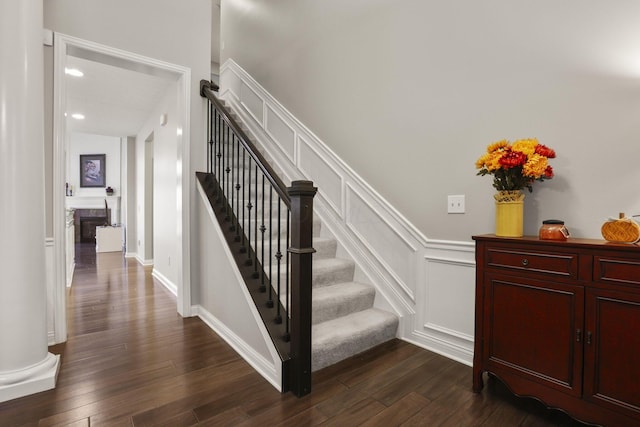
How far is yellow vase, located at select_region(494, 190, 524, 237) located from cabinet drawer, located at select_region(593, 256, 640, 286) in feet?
1.30

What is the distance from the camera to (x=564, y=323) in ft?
4.89

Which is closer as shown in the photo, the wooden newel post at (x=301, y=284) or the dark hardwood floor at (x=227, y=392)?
the dark hardwood floor at (x=227, y=392)

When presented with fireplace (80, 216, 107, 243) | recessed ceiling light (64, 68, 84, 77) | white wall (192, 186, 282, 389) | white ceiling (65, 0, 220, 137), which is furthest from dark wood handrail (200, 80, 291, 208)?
fireplace (80, 216, 107, 243)

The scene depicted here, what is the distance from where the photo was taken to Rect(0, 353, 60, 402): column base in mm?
1700

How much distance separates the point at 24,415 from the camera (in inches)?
62.0

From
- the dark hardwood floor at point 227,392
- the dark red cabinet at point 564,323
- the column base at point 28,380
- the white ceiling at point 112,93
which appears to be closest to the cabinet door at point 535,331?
the dark red cabinet at point 564,323

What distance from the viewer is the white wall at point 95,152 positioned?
873 cm

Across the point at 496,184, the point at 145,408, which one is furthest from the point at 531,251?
the point at 145,408

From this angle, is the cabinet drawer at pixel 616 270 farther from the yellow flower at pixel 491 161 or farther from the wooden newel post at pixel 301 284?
the wooden newel post at pixel 301 284

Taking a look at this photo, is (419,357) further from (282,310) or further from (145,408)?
(145,408)

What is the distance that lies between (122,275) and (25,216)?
3.48m

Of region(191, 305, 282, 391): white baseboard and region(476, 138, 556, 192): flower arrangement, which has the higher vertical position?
region(476, 138, 556, 192): flower arrangement

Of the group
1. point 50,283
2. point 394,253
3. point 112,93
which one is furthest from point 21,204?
point 112,93

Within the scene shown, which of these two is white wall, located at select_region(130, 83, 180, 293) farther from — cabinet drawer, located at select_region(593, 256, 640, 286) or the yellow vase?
cabinet drawer, located at select_region(593, 256, 640, 286)
